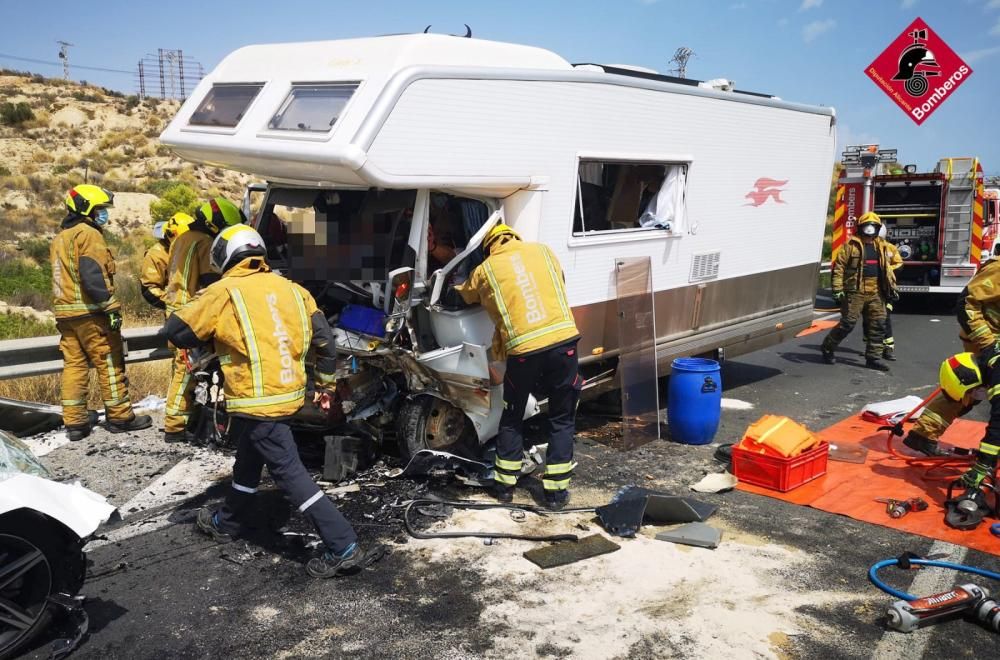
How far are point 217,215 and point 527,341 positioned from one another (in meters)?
2.98

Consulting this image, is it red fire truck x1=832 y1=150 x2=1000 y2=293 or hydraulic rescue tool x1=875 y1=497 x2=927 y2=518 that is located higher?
red fire truck x1=832 y1=150 x2=1000 y2=293

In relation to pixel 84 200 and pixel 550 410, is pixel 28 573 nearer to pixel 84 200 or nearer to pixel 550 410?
pixel 550 410

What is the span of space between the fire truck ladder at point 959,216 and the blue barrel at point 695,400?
408 inches

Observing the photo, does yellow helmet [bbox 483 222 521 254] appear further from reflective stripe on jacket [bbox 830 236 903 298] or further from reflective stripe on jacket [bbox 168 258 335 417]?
reflective stripe on jacket [bbox 830 236 903 298]

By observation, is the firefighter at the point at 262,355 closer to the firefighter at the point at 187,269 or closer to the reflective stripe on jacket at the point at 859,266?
the firefighter at the point at 187,269

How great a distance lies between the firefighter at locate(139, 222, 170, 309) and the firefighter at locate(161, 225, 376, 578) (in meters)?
2.81

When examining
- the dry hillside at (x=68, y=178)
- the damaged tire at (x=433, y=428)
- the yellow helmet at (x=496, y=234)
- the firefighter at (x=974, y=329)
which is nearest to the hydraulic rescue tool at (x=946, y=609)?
the firefighter at (x=974, y=329)

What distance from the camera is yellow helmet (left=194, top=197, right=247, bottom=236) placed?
6.48 metres

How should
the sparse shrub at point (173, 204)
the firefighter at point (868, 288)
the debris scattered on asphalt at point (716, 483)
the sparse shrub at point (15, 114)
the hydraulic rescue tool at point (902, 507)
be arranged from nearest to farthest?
the hydraulic rescue tool at point (902, 507), the debris scattered on asphalt at point (716, 483), the firefighter at point (868, 288), the sparse shrub at point (173, 204), the sparse shrub at point (15, 114)

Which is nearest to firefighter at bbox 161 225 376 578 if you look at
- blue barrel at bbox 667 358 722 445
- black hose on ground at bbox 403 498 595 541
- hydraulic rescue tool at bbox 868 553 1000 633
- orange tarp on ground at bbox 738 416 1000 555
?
black hose on ground at bbox 403 498 595 541

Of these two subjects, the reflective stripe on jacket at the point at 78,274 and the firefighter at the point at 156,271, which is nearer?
the reflective stripe on jacket at the point at 78,274

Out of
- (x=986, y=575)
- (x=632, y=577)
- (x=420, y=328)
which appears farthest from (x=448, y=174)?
(x=986, y=575)

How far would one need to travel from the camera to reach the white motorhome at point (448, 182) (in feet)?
16.0

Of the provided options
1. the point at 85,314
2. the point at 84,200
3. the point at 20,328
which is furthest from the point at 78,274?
the point at 20,328
